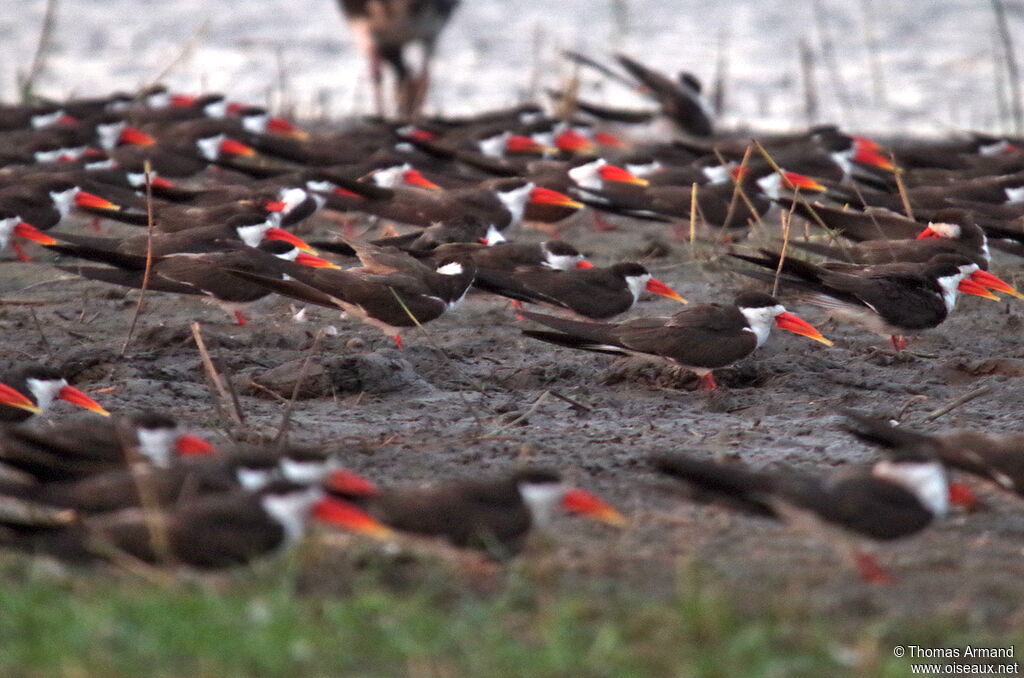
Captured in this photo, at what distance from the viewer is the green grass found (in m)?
3.45

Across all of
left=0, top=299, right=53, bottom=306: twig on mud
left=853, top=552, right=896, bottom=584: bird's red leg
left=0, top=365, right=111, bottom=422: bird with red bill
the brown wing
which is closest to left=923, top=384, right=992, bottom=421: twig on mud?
the brown wing

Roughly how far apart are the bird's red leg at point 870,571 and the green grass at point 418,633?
0.29 metres

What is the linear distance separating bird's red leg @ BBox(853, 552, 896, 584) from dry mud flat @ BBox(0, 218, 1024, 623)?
40 millimetres

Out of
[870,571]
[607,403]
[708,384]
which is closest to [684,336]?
[708,384]

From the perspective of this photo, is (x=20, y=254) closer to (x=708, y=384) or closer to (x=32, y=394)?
(x=32, y=394)

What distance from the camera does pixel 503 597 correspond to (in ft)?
12.9

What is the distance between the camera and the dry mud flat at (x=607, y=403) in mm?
Answer: 4328

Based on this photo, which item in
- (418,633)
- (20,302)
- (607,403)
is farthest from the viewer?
(20,302)

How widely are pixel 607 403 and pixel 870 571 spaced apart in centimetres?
232

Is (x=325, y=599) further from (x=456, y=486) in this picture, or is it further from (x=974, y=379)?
(x=974, y=379)

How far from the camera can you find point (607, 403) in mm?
6391

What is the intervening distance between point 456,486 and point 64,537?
1.00 m

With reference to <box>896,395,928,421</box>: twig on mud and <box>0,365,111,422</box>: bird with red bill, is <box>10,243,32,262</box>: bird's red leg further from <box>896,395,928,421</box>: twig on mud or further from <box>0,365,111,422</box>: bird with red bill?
<box>896,395,928,421</box>: twig on mud

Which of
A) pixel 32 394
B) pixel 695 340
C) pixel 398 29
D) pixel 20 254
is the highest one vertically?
pixel 32 394
